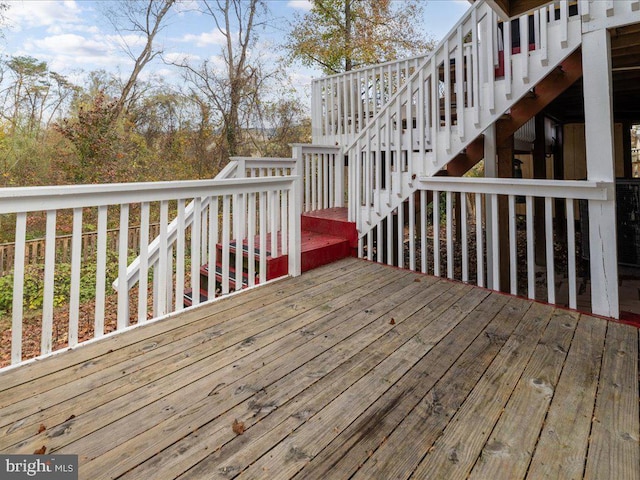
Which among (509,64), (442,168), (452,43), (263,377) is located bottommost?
(263,377)

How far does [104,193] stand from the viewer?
1909 millimetres

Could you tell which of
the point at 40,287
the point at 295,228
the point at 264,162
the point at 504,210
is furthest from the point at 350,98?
the point at 40,287

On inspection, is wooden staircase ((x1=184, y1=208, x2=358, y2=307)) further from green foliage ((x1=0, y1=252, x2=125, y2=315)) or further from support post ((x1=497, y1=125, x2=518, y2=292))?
green foliage ((x1=0, y1=252, x2=125, y2=315))

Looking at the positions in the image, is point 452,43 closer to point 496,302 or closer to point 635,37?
point 635,37

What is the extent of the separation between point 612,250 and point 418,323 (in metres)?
1.36

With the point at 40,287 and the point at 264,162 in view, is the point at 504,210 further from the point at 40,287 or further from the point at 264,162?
the point at 40,287

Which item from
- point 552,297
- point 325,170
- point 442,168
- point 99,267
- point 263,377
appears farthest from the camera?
point 325,170

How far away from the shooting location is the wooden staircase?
3.16 metres

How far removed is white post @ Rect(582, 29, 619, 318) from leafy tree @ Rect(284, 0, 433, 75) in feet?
23.5

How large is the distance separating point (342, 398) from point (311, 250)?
2043 mm

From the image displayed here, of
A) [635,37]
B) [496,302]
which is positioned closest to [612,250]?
[496,302]

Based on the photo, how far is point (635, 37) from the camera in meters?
2.77

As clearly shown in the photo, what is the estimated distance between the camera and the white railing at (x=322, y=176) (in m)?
4.63

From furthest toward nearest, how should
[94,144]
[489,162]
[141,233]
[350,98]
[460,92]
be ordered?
1. [94,144]
2. [350,98]
3. [489,162]
4. [460,92]
5. [141,233]
